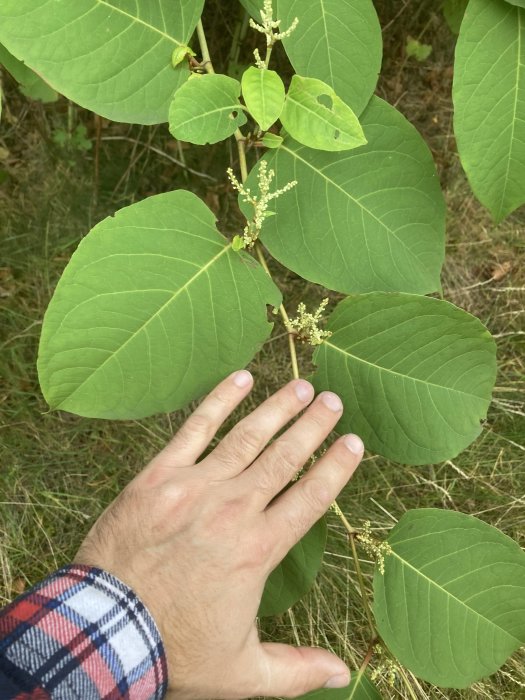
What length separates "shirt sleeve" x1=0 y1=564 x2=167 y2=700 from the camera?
1242 mm

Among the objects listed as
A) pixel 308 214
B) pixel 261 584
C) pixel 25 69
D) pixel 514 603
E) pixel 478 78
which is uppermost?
pixel 478 78

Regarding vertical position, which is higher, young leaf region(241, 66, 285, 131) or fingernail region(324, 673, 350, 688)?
young leaf region(241, 66, 285, 131)

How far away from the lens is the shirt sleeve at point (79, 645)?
4.08 feet

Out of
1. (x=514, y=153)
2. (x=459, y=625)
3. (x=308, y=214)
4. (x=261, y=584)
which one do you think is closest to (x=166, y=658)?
(x=261, y=584)

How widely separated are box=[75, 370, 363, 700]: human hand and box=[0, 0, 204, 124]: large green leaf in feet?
2.03

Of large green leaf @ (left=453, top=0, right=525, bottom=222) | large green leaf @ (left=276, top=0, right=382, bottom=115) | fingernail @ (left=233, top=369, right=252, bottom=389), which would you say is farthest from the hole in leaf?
fingernail @ (left=233, top=369, right=252, bottom=389)

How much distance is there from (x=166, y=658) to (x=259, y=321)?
0.70 m

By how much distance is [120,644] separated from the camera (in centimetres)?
129

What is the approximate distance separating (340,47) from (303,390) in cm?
72

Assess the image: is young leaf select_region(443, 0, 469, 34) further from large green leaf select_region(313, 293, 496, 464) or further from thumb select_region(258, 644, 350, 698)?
thumb select_region(258, 644, 350, 698)

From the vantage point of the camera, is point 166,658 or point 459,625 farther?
point 459,625

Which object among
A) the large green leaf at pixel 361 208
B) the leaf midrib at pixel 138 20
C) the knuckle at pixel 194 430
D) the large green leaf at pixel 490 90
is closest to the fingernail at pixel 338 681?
the knuckle at pixel 194 430

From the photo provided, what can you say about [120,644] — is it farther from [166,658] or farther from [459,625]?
[459,625]

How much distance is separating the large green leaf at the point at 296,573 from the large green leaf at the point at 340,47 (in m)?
0.94
